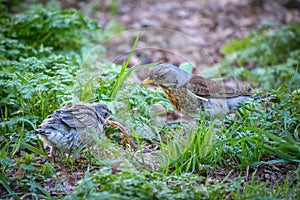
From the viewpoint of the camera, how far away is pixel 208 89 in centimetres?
565

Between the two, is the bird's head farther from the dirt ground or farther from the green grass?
the dirt ground

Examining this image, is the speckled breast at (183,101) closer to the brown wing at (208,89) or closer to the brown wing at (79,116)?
the brown wing at (208,89)

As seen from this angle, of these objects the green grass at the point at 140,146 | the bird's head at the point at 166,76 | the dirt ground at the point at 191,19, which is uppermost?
the dirt ground at the point at 191,19

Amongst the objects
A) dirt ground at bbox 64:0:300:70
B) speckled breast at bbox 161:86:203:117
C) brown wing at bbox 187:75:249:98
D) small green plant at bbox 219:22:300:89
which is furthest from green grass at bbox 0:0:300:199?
dirt ground at bbox 64:0:300:70

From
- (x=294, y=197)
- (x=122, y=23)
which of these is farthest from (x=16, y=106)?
(x=122, y=23)

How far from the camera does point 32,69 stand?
224 inches

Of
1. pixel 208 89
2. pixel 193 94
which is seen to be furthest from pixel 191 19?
pixel 193 94

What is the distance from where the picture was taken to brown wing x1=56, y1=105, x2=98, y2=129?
4.70 metres

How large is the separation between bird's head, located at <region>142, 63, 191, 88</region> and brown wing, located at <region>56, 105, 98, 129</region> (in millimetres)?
822

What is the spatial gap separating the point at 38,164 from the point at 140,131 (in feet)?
3.72

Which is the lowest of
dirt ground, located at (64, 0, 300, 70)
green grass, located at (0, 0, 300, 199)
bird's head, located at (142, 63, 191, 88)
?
green grass, located at (0, 0, 300, 199)

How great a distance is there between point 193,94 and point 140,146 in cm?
109

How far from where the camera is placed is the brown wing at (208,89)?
5.59 m

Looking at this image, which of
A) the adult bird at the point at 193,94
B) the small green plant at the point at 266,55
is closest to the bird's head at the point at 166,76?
the adult bird at the point at 193,94
